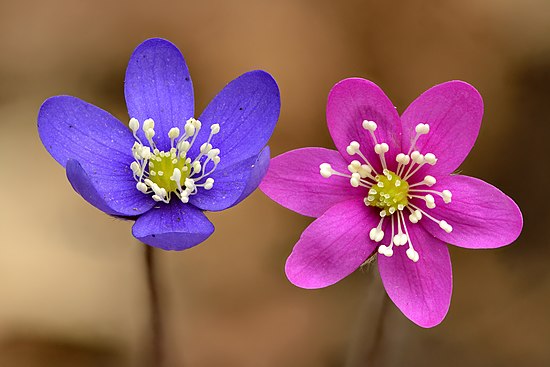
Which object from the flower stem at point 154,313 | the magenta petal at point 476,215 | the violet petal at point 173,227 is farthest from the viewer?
the flower stem at point 154,313

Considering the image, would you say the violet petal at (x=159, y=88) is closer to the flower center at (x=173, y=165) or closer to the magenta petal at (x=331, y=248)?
the flower center at (x=173, y=165)

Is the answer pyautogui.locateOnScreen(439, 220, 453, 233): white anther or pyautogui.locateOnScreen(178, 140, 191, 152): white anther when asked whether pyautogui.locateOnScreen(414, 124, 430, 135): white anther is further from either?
pyautogui.locateOnScreen(178, 140, 191, 152): white anther

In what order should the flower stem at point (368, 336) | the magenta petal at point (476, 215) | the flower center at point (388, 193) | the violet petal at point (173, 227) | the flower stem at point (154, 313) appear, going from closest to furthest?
the violet petal at point (173, 227), the magenta petal at point (476, 215), the flower center at point (388, 193), the flower stem at point (154, 313), the flower stem at point (368, 336)

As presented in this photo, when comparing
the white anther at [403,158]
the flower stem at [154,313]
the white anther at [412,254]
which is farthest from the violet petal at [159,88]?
the white anther at [412,254]

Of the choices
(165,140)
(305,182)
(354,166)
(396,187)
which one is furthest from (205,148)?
(396,187)

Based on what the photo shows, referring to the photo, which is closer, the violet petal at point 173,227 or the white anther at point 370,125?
the violet petal at point 173,227

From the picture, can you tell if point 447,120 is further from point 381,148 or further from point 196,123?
point 196,123

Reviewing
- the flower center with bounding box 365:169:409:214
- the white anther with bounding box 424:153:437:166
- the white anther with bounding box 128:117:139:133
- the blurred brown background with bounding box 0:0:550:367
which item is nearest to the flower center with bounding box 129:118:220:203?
the white anther with bounding box 128:117:139:133
